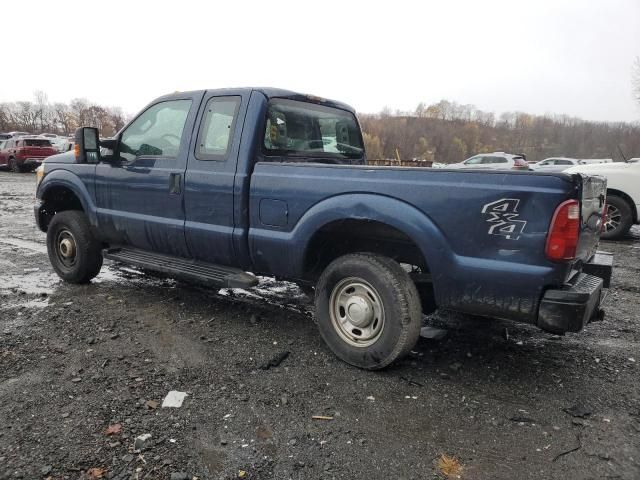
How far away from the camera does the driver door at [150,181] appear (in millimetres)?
4289

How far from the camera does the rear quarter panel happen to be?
271 cm

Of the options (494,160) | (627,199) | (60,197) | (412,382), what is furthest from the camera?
(494,160)

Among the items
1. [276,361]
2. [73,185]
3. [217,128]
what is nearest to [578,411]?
[276,361]

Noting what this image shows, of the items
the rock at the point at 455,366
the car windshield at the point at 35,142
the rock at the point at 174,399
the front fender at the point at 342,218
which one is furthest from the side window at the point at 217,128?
the car windshield at the point at 35,142

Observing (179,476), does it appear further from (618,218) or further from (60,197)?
(618,218)

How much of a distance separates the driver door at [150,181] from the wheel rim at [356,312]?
1613 millimetres

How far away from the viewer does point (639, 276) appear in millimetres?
6160

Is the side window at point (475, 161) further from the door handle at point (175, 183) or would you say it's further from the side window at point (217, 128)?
the door handle at point (175, 183)

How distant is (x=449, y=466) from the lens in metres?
2.40

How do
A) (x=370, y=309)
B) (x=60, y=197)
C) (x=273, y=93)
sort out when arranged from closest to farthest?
(x=370, y=309), (x=273, y=93), (x=60, y=197)

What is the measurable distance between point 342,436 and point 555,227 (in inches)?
64.7

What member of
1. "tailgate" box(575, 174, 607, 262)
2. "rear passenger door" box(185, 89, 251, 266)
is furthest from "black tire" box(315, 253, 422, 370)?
"tailgate" box(575, 174, 607, 262)

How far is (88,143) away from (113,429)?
324 centimetres

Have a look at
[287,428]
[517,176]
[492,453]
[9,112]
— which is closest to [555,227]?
[517,176]
